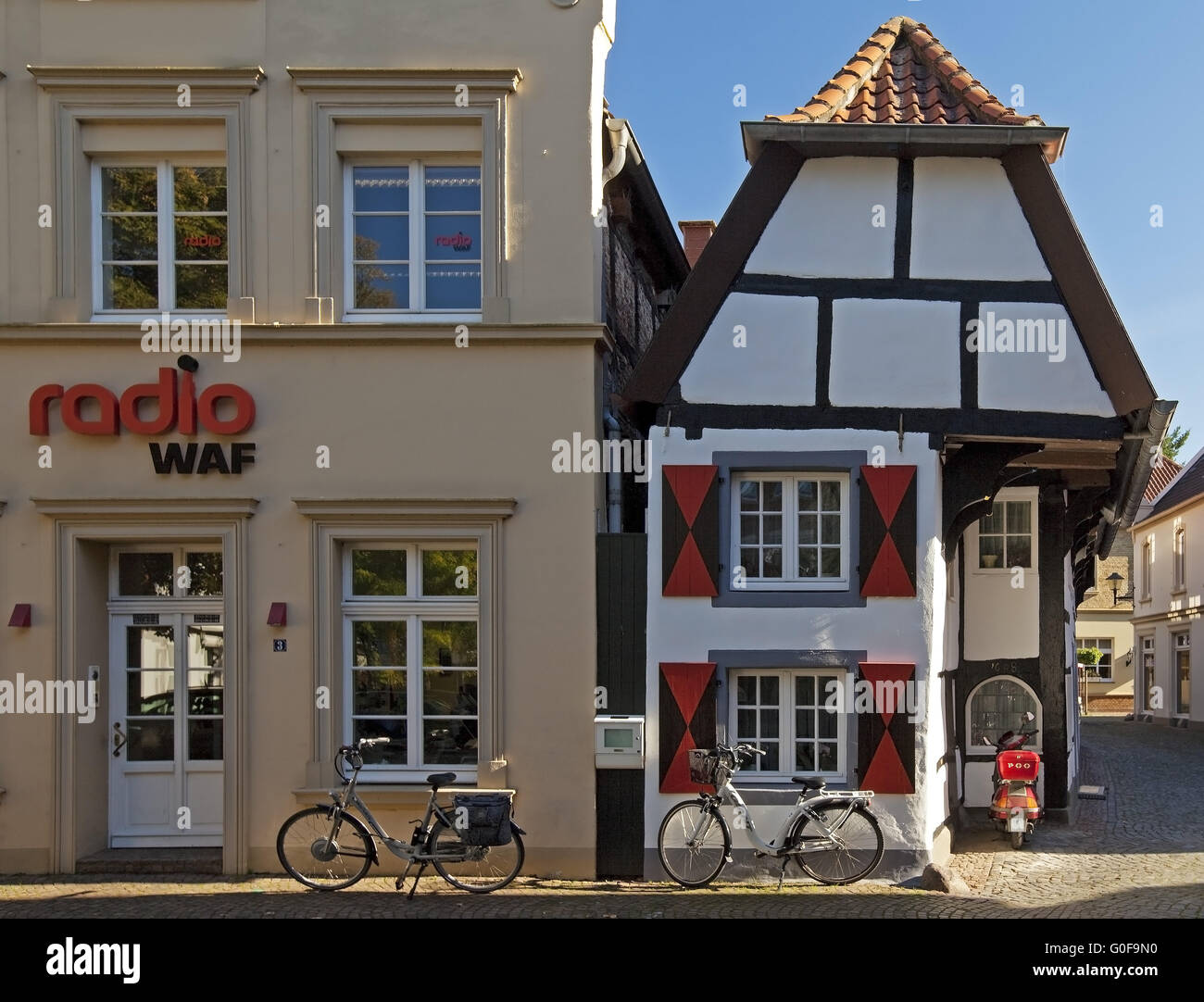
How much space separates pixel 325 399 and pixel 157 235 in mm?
2030

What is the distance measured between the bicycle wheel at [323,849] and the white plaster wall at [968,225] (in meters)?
6.25

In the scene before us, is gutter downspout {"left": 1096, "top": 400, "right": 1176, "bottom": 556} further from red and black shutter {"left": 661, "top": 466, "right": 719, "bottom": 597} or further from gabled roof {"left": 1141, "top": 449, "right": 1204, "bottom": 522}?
gabled roof {"left": 1141, "top": 449, "right": 1204, "bottom": 522}

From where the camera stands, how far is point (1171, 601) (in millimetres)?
29828

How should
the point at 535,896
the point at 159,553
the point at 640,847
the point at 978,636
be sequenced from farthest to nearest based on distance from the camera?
the point at 978,636 < the point at 159,553 < the point at 640,847 < the point at 535,896

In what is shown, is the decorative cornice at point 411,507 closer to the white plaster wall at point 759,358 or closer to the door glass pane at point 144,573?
the door glass pane at point 144,573

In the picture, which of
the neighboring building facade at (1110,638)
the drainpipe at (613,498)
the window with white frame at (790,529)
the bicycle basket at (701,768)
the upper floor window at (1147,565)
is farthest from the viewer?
the neighboring building facade at (1110,638)

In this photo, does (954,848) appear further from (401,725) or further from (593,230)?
(593,230)

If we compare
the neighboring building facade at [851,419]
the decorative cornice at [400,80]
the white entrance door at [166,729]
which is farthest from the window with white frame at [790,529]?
the white entrance door at [166,729]

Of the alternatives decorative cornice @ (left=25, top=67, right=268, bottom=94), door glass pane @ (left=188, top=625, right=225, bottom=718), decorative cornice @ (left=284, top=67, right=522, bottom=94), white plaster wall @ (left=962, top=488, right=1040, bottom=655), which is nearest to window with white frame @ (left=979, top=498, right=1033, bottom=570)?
white plaster wall @ (left=962, top=488, right=1040, bottom=655)

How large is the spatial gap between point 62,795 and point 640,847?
463 cm

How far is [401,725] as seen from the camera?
32.0 feet

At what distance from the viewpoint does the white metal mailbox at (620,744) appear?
9.38 m

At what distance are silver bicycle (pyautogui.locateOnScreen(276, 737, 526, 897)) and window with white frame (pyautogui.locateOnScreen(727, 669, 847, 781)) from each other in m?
2.03

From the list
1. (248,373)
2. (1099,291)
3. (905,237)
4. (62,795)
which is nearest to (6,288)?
(248,373)
